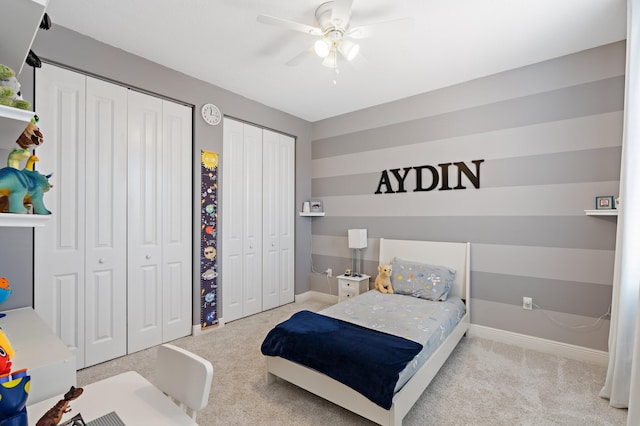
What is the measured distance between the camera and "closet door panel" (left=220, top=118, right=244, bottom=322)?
11.6 ft

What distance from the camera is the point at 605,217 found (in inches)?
103

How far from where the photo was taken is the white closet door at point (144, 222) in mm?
2805

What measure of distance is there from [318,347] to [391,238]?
2.15 metres

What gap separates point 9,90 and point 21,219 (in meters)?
0.43

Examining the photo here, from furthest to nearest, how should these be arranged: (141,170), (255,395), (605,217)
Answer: (141,170), (605,217), (255,395)

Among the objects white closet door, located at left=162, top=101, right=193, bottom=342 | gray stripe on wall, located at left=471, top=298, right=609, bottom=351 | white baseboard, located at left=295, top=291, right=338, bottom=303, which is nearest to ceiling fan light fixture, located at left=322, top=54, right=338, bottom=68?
white closet door, located at left=162, top=101, right=193, bottom=342

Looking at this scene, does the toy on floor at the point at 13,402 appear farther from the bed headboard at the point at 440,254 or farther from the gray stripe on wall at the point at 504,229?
the gray stripe on wall at the point at 504,229

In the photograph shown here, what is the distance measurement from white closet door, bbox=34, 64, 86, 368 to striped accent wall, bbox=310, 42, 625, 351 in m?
3.12

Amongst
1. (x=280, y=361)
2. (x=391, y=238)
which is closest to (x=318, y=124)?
(x=391, y=238)

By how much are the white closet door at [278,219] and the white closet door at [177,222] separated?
105 cm

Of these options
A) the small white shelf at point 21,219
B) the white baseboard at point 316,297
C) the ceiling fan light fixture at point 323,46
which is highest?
the ceiling fan light fixture at point 323,46

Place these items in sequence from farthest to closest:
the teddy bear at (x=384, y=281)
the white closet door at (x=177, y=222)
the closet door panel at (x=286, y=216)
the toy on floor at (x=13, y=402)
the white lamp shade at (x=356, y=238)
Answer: the closet door panel at (x=286, y=216) → the white lamp shade at (x=356, y=238) → the teddy bear at (x=384, y=281) → the white closet door at (x=177, y=222) → the toy on floor at (x=13, y=402)

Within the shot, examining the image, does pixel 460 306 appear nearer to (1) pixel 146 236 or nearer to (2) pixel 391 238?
(2) pixel 391 238

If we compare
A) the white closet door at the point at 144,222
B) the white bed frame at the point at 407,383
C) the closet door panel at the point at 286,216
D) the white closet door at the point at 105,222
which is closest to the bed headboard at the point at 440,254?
the white bed frame at the point at 407,383
